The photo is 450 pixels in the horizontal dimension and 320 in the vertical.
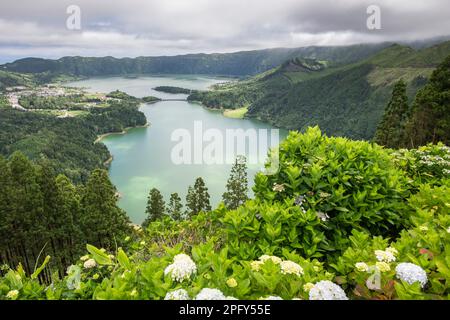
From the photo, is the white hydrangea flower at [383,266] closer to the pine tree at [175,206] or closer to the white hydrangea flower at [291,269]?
the white hydrangea flower at [291,269]

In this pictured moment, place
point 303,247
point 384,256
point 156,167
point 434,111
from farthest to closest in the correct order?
point 156,167
point 434,111
point 303,247
point 384,256

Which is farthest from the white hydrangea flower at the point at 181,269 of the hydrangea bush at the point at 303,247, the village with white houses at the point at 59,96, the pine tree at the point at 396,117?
the village with white houses at the point at 59,96

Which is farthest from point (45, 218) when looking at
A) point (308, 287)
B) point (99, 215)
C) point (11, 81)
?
point (11, 81)

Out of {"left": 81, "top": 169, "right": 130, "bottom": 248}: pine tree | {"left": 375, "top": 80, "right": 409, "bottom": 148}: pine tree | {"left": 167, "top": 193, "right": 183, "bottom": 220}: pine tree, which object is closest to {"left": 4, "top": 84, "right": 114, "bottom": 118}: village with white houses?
{"left": 167, "top": 193, "right": 183, "bottom": 220}: pine tree

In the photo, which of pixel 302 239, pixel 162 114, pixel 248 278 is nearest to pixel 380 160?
pixel 302 239

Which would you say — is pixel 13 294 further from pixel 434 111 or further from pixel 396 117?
pixel 396 117

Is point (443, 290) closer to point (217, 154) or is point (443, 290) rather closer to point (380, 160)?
point (380, 160)
